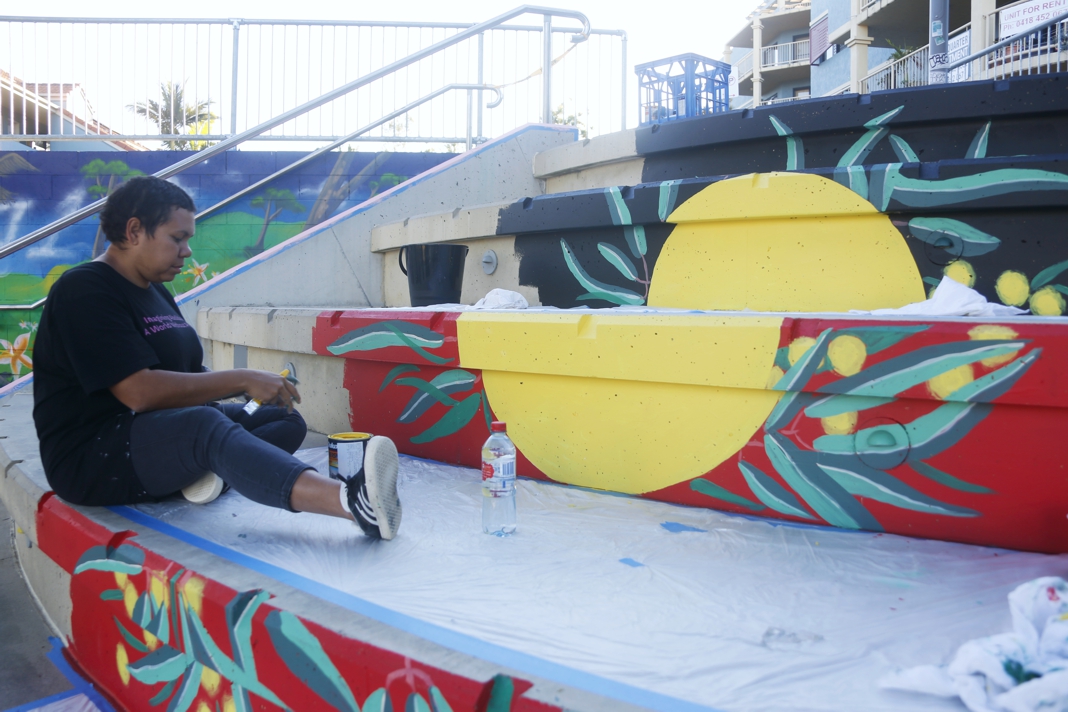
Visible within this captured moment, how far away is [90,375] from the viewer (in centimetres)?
174

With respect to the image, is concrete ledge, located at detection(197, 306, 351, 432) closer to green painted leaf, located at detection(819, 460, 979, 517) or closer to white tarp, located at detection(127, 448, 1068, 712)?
white tarp, located at detection(127, 448, 1068, 712)

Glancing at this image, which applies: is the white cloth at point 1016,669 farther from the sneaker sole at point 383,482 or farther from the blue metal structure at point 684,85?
the blue metal structure at point 684,85

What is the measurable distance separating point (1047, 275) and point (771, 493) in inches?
41.7

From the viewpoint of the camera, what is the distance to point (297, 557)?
1.62 m

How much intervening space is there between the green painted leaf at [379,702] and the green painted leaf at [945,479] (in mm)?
1266

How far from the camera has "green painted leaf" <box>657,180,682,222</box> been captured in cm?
253

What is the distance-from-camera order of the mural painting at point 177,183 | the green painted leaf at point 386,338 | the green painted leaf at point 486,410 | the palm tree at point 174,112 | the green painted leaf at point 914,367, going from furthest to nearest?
1. the palm tree at point 174,112
2. the mural painting at point 177,183
3. the green painted leaf at point 386,338
4. the green painted leaf at point 486,410
5. the green painted leaf at point 914,367

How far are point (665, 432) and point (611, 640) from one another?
0.84 meters

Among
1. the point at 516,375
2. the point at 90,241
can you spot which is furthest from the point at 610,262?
the point at 90,241

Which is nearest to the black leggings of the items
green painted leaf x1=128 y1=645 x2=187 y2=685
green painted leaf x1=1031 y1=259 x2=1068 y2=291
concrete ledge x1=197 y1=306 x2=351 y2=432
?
green painted leaf x1=128 y1=645 x2=187 y2=685

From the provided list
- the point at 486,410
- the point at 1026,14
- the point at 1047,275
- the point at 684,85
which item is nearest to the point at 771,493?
the point at 486,410

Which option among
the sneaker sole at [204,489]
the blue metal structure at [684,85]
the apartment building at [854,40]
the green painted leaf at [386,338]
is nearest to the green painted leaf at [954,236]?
the green painted leaf at [386,338]

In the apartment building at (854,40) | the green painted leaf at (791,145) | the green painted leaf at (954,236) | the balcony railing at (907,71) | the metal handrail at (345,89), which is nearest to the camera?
the green painted leaf at (954,236)

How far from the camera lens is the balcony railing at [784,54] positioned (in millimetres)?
31047
